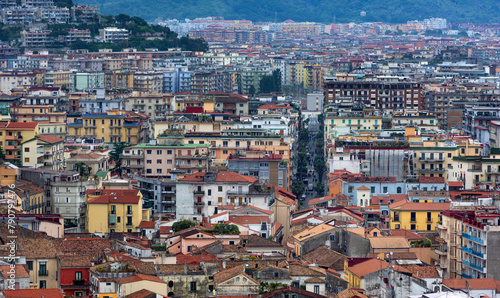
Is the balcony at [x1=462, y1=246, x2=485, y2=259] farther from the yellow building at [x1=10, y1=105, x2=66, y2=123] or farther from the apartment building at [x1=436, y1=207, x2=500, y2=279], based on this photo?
the yellow building at [x1=10, y1=105, x2=66, y2=123]

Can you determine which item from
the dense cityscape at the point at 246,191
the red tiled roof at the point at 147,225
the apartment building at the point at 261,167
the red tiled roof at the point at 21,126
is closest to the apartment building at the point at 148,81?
the dense cityscape at the point at 246,191

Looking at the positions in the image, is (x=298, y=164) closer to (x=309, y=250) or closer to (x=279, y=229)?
(x=279, y=229)

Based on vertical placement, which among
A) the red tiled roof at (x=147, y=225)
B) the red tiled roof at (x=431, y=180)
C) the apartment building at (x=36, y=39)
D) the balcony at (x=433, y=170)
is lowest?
the red tiled roof at (x=147, y=225)

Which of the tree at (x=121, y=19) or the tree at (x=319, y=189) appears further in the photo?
the tree at (x=121, y=19)

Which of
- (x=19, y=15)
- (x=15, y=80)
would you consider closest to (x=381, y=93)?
(x=15, y=80)

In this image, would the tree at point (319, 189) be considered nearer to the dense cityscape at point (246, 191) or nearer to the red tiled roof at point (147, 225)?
the dense cityscape at point (246, 191)

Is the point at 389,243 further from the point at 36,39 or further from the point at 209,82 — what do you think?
the point at 36,39

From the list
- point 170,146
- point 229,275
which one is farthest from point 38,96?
point 229,275

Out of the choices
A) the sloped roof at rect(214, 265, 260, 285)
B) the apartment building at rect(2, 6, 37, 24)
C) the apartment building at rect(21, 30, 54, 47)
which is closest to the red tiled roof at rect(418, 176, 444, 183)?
the sloped roof at rect(214, 265, 260, 285)
